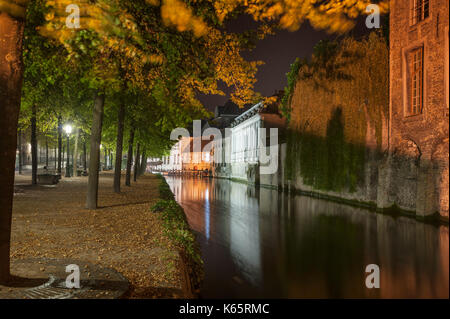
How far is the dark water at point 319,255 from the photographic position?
619 cm

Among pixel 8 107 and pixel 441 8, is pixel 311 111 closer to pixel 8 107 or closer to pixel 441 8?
pixel 441 8

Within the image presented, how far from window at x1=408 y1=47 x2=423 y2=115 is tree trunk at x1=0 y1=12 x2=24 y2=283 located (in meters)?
16.7

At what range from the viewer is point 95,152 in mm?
11781

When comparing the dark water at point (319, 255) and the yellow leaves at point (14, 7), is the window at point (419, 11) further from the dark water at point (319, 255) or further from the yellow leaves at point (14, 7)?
the yellow leaves at point (14, 7)

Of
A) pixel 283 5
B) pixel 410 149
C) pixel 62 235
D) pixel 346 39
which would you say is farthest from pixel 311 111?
pixel 62 235

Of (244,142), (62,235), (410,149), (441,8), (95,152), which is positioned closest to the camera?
(62,235)

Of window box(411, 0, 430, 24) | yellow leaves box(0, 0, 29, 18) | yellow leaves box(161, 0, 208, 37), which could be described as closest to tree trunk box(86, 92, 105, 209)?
yellow leaves box(161, 0, 208, 37)

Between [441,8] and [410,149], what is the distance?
20.7ft

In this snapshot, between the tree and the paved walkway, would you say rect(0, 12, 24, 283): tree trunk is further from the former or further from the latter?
the paved walkway

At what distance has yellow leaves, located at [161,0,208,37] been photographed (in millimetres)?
6320

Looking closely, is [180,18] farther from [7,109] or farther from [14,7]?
[7,109]

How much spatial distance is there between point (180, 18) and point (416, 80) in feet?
45.9

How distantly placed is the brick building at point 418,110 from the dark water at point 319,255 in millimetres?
1740
